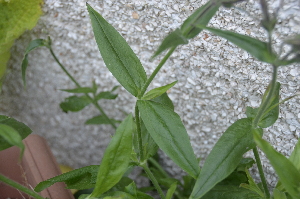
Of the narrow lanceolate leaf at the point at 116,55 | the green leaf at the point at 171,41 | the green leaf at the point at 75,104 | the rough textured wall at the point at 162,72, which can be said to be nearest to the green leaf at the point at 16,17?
the rough textured wall at the point at 162,72

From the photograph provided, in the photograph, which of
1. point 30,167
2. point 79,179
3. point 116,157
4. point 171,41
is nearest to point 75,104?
point 30,167

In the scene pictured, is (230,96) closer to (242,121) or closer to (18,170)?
(242,121)

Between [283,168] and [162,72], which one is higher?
[162,72]

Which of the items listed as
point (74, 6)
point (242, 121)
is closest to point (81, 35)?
point (74, 6)

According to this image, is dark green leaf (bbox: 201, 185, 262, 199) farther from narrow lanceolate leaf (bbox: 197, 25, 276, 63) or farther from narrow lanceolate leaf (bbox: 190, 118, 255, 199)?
narrow lanceolate leaf (bbox: 197, 25, 276, 63)

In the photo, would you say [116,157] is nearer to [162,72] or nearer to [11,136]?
[11,136]

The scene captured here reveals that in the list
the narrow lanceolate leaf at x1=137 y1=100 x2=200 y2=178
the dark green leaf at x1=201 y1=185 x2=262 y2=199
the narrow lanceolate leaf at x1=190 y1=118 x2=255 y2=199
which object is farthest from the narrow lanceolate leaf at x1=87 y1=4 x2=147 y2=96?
the dark green leaf at x1=201 y1=185 x2=262 y2=199
